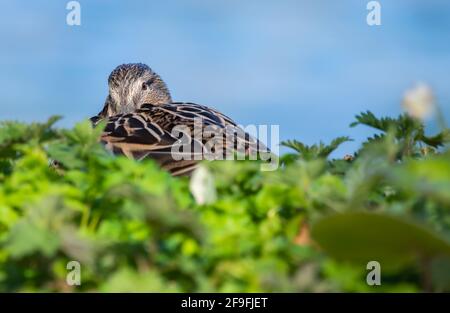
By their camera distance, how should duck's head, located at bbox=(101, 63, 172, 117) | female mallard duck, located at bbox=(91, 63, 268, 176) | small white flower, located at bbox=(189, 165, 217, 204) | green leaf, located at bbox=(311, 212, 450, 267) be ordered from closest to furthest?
green leaf, located at bbox=(311, 212, 450, 267) → small white flower, located at bbox=(189, 165, 217, 204) → female mallard duck, located at bbox=(91, 63, 268, 176) → duck's head, located at bbox=(101, 63, 172, 117)

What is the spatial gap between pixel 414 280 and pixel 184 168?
354 cm

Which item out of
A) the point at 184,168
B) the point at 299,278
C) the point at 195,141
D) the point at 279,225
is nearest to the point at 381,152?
the point at 279,225

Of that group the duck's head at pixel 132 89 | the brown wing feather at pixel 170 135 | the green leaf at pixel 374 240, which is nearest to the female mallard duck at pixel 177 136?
the brown wing feather at pixel 170 135

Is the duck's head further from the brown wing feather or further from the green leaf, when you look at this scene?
the green leaf

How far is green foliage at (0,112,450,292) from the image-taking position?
2.97 metres

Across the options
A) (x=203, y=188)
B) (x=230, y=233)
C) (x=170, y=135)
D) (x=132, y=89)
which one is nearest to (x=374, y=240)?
(x=230, y=233)

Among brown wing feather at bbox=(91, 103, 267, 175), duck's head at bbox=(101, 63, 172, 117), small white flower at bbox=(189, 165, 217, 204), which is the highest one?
duck's head at bbox=(101, 63, 172, 117)

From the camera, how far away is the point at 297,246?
3162 millimetres

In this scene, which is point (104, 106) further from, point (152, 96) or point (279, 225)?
point (279, 225)

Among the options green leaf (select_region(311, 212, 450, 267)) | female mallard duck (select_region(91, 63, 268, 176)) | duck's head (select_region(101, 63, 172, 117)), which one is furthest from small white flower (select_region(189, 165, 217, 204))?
duck's head (select_region(101, 63, 172, 117))

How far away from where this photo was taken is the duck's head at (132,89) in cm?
1284

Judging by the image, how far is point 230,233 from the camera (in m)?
3.17

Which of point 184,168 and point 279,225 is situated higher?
point 184,168

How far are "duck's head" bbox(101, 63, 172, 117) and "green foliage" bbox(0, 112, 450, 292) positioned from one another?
29.9 ft
